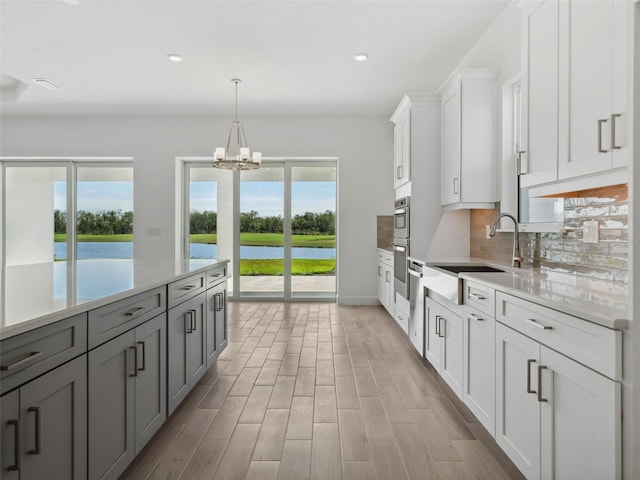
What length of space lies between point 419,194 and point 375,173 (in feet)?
6.88

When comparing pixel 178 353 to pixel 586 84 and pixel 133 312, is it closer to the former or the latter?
pixel 133 312

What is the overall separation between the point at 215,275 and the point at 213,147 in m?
3.37

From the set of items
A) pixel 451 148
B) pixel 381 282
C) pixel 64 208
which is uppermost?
pixel 451 148

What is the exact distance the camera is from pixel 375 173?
233 inches

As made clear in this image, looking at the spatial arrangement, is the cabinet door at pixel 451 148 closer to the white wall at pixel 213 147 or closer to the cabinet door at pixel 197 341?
the white wall at pixel 213 147

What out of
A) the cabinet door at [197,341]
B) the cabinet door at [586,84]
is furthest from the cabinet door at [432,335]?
the cabinet door at [197,341]

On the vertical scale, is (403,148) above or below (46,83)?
below

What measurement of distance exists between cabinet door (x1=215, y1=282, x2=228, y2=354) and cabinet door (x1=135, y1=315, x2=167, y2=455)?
1.02 m

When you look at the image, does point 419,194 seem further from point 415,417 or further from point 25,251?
point 25,251

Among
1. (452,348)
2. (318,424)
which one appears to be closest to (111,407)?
(318,424)

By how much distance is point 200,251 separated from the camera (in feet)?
20.6

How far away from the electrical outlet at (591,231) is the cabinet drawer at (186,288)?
2.28 m

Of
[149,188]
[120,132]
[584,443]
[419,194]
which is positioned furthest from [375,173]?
[584,443]

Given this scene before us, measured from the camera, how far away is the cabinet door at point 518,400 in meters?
1.54
